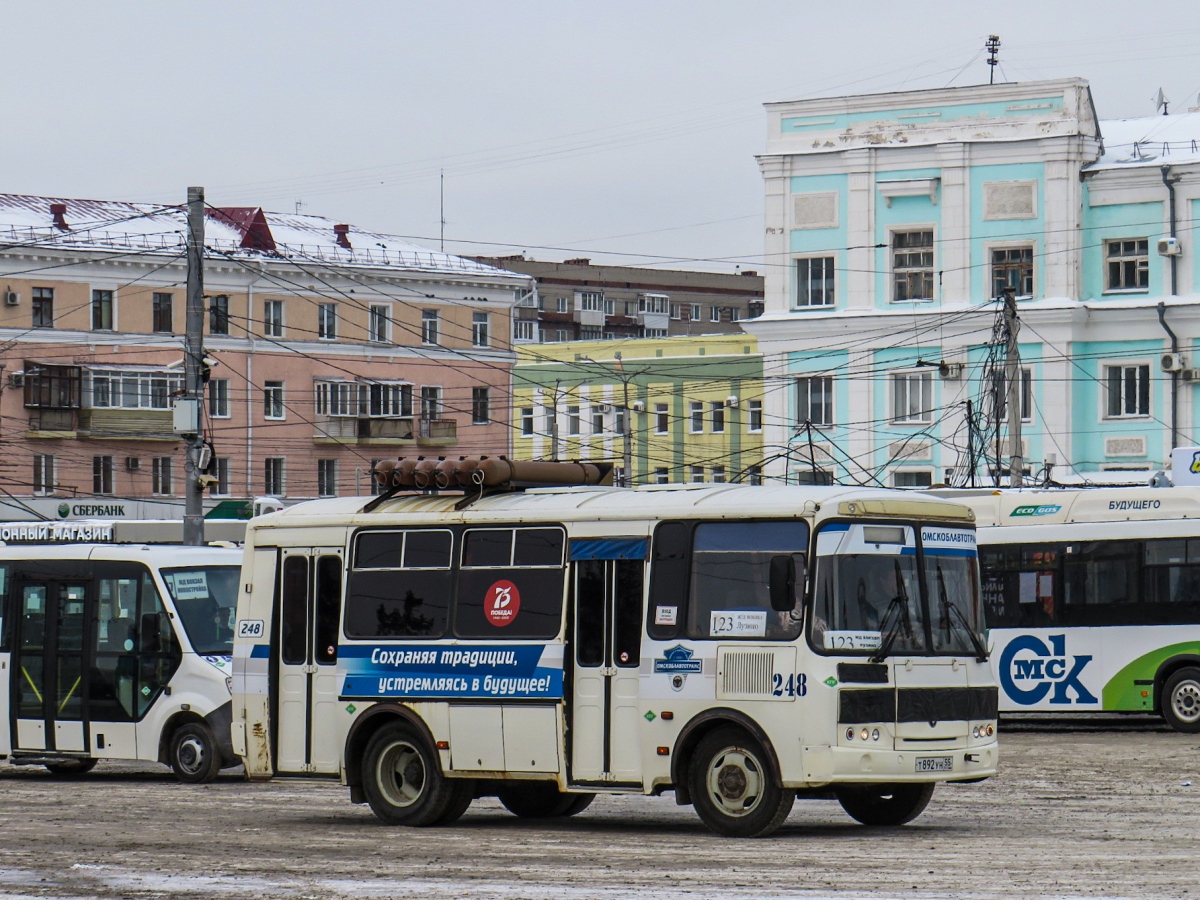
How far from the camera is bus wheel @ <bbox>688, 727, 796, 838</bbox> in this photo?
14.0 metres

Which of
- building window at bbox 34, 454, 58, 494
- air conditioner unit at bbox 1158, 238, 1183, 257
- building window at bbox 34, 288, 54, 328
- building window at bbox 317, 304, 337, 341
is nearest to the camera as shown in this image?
air conditioner unit at bbox 1158, 238, 1183, 257

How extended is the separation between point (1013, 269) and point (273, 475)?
27.7 m

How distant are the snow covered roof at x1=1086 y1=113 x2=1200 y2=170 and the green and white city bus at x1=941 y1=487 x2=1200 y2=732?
1206 inches

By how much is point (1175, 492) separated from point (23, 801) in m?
14.8

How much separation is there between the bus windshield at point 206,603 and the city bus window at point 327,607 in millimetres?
5451

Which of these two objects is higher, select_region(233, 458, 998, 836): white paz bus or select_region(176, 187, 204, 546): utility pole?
select_region(176, 187, 204, 546): utility pole

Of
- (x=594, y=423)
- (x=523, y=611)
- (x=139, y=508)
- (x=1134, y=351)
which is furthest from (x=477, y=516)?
(x=594, y=423)

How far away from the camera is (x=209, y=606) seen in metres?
21.9

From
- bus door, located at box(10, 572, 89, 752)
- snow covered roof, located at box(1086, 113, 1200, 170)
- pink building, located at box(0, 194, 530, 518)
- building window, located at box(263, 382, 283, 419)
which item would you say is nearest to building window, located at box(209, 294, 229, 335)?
pink building, located at box(0, 194, 530, 518)

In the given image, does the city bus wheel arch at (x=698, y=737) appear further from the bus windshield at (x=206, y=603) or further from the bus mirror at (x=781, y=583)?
the bus windshield at (x=206, y=603)

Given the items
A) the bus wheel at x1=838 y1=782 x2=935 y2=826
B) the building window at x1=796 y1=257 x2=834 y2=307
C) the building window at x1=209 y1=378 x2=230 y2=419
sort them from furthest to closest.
A: the building window at x1=209 y1=378 x2=230 y2=419, the building window at x1=796 y1=257 x2=834 y2=307, the bus wheel at x1=838 y1=782 x2=935 y2=826

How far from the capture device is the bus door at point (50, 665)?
72.2 feet

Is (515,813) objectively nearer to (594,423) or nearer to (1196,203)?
(1196,203)

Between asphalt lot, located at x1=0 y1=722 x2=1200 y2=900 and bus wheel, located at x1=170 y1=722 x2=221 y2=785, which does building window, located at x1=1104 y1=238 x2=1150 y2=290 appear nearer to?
asphalt lot, located at x1=0 y1=722 x2=1200 y2=900
